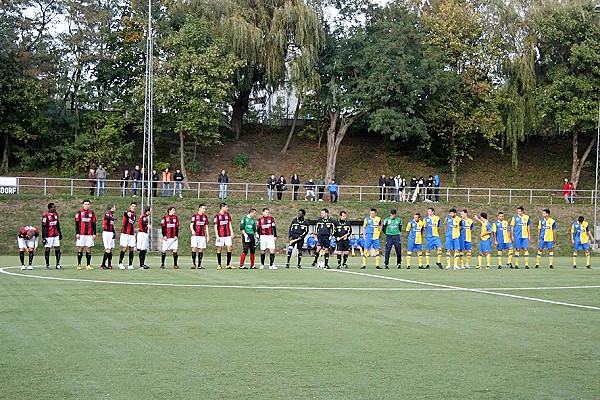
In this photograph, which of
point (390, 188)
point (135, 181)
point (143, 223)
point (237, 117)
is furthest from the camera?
point (237, 117)

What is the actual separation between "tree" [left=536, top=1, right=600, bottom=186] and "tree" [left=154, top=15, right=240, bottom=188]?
2009 centimetres

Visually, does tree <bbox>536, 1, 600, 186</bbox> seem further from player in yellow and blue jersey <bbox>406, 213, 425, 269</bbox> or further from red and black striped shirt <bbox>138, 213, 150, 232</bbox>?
red and black striped shirt <bbox>138, 213, 150, 232</bbox>

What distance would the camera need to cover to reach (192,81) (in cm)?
5109

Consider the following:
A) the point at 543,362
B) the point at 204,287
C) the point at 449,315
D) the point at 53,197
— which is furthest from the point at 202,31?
the point at 543,362

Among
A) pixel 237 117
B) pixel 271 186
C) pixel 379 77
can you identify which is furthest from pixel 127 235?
pixel 237 117

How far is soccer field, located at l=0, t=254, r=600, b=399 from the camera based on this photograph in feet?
27.7

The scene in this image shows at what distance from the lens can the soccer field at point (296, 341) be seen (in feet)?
27.7

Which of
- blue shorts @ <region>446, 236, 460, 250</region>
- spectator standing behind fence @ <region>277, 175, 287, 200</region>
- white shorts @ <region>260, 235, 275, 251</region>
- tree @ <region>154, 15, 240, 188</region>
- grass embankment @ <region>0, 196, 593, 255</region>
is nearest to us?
white shorts @ <region>260, 235, 275, 251</region>

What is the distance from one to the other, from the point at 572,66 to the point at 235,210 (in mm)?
25248

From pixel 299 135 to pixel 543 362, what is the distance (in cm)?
5182

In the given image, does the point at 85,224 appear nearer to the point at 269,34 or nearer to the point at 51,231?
the point at 51,231

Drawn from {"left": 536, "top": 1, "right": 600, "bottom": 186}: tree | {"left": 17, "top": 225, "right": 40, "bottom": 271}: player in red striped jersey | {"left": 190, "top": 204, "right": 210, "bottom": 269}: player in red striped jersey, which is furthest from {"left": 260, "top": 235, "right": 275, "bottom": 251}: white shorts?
{"left": 536, "top": 1, "right": 600, "bottom": 186}: tree

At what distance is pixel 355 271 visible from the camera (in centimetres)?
2631

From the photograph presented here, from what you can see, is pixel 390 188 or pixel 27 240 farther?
pixel 390 188
